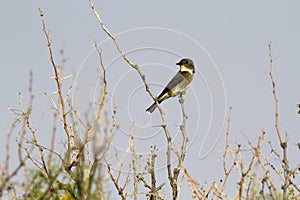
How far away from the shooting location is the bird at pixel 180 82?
746cm

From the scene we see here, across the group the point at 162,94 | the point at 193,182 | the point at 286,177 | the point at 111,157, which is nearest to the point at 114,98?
the point at 111,157

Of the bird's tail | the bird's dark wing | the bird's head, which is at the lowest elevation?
the bird's tail

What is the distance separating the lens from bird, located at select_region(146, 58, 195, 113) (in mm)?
7461

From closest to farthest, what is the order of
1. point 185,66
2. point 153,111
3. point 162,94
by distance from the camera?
point 153,111, point 162,94, point 185,66

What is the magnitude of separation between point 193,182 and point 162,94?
401cm

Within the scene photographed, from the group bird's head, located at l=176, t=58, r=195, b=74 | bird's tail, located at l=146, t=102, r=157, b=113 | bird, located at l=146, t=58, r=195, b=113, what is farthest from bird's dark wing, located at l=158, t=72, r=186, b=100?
bird's tail, located at l=146, t=102, r=157, b=113

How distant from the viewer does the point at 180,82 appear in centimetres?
777

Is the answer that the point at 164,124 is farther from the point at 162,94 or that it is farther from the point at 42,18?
the point at 162,94

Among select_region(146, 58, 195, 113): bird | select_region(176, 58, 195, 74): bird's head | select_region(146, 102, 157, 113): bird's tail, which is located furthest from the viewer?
select_region(176, 58, 195, 74): bird's head

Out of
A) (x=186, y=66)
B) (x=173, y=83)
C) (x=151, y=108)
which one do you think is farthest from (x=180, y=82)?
(x=151, y=108)

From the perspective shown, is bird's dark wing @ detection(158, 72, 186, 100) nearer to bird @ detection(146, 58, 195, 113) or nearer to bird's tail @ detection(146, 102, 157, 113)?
bird @ detection(146, 58, 195, 113)

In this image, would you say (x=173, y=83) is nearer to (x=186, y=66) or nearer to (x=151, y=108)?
(x=186, y=66)

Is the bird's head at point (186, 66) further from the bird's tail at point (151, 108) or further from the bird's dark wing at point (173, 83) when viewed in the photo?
the bird's tail at point (151, 108)

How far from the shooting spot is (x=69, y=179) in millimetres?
3867
